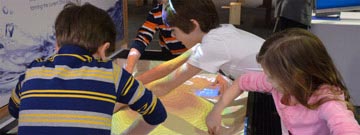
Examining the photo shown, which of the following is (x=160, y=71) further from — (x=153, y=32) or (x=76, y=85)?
(x=76, y=85)

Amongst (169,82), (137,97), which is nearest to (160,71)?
(169,82)

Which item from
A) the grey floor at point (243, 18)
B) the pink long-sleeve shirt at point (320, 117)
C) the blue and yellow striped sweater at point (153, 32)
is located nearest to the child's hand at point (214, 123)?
the pink long-sleeve shirt at point (320, 117)

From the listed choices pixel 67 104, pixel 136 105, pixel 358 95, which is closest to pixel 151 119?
pixel 136 105

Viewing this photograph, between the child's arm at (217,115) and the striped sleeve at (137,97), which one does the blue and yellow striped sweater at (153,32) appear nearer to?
the child's arm at (217,115)

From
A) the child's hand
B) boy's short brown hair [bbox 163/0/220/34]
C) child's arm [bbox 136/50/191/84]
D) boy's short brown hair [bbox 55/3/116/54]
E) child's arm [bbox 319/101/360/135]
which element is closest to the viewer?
child's arm [bbox 319/101/360/135]

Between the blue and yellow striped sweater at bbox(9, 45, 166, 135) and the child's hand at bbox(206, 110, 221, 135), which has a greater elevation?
the blue and yellow striped sweater at bbox(9, 45, 166, 135)

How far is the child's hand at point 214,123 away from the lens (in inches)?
40.6

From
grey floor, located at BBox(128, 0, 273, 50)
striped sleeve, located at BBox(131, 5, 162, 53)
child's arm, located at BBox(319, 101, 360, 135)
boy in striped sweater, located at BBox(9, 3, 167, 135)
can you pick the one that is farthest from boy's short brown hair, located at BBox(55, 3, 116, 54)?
grey floor, located at BBox(128, 0, 273, 50)

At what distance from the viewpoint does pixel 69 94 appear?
0.69m

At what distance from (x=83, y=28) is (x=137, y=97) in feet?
0.57

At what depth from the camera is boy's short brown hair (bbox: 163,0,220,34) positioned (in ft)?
3.77

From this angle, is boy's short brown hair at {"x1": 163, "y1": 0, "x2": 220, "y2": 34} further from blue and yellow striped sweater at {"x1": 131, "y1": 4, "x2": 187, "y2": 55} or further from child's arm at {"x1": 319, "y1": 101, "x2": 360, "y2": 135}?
child's arm at {"x1": 319, "y1": 101, "x2": 360, "y2": 135}

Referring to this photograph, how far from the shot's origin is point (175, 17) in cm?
115

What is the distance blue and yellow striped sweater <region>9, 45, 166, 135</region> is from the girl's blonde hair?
0.30 m
